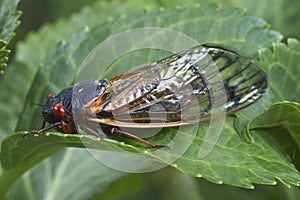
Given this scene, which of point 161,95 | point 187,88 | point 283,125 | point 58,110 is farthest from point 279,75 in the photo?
point 58,110

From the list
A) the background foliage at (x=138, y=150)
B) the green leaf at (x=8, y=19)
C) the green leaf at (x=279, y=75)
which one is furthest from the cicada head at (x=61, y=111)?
the green leaf at (x=279, y=75)

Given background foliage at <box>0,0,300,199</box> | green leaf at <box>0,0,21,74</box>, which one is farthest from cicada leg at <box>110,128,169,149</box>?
green leaf at <box>0,0,21,74</box>

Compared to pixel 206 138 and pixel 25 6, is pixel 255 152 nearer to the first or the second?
pixel 206 138

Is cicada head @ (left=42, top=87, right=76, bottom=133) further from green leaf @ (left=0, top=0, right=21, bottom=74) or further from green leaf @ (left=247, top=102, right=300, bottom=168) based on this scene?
green leaf @ (left=247, top=102, right=300, bottom=168)

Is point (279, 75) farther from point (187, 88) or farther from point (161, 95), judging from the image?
point (161, 95)

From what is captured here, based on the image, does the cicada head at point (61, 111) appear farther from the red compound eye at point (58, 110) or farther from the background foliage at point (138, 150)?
the background foliage at point (138, 150)

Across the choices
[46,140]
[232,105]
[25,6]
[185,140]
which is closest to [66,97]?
[46,140]
